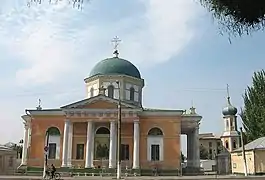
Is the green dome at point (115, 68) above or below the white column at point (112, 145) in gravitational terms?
above

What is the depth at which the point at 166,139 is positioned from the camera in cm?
4838

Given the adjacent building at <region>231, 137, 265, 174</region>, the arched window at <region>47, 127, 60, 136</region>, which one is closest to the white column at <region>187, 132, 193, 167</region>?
the adjacent building at <region>231, 137, 265, 174</region>

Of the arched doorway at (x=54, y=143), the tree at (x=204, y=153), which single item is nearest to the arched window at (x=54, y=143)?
the arched doorway at (x=54, y=143)

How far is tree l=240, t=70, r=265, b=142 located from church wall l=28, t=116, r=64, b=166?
2454 cm

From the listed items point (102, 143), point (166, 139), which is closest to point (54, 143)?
point (102, 143)

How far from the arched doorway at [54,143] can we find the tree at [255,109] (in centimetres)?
2482

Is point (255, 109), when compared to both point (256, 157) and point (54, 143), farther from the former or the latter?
point (54, 143)

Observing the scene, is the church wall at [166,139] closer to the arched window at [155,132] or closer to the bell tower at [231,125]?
the arched window at [155,132]

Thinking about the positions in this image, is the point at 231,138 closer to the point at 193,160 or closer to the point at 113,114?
the point at 193,160

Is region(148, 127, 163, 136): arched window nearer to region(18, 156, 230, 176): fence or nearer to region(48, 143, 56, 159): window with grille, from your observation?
region(18, 156, 230, 176): fence

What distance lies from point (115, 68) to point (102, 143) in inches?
415

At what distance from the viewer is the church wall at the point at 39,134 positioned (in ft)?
157

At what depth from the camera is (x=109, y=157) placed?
4659 centimetres

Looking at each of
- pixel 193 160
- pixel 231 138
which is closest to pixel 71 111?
pixel 193 160
